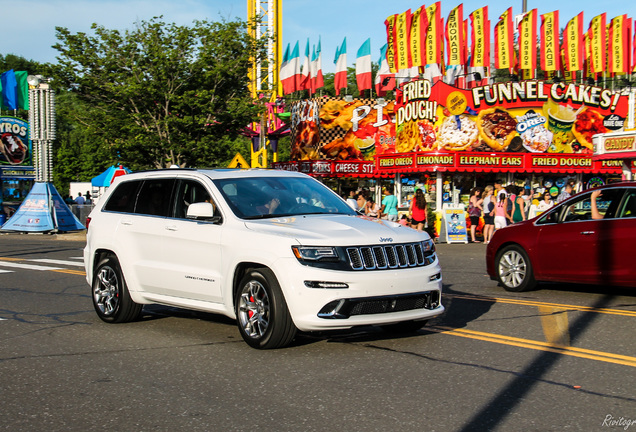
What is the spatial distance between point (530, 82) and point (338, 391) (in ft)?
83.3

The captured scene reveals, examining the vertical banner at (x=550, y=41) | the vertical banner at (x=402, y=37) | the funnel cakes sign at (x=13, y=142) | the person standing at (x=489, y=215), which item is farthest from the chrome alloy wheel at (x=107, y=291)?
the funnel cakes sign at (x=13, y=142)

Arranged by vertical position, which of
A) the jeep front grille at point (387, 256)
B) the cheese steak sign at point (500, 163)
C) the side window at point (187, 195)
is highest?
the cheese steak sign at point (500, 163)

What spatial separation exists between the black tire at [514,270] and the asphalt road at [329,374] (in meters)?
1.35

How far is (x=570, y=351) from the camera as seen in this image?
21.7 feet

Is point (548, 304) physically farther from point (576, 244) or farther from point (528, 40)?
point (528, 40)

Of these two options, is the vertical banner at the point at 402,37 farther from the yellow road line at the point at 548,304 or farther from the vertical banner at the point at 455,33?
the yellow road line at the point at 548,304

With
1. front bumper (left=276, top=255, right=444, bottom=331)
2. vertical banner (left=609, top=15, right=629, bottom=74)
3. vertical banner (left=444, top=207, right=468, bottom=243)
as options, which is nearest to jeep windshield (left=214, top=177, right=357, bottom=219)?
front bumper (left=276, top=255, right=444, bottom=331)

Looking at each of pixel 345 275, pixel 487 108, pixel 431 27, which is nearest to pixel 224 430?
pixel 345 275

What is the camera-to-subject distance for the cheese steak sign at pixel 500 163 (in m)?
27.6

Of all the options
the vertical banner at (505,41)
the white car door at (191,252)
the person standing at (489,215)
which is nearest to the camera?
the white car door at (191,252)

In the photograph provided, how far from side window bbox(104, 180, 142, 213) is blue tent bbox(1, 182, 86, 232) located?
70.6ft

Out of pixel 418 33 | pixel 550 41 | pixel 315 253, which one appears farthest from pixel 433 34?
pixel 315 253

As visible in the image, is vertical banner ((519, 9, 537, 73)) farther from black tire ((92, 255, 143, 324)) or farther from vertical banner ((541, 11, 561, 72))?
black tire ((92, 255, 143, 324))

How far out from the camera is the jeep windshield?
7.46m
